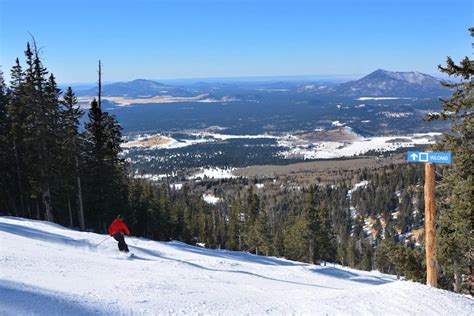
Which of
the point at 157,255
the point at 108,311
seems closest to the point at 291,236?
the point at 157,255

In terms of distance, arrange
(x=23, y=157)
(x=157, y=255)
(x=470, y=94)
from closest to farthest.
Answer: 1. (x=470, y=94)
2. (x=157, y=255)
3. (x=23, y=157)

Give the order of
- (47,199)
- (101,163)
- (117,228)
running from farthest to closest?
(101,163), (47,199), (117,228)

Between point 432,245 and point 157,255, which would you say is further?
point 157,255

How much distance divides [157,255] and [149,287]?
8.47 metres

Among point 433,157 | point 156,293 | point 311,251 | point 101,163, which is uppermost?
point 433,157

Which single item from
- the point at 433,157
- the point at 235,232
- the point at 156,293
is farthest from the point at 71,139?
the point at 235,232

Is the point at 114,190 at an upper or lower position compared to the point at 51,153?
lower

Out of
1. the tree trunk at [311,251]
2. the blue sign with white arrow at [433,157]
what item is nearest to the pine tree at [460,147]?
the blue sign with white arrow at [433,157]

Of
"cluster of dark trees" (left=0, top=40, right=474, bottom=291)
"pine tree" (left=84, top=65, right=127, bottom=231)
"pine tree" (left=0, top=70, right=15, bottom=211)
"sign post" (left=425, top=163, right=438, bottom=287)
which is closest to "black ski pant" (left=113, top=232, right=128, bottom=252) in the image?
"sign post" (left=425, top=163, right=438, bottom=287)

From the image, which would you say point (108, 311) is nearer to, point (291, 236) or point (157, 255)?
point (157, 255)

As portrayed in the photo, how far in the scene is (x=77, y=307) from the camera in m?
8.16

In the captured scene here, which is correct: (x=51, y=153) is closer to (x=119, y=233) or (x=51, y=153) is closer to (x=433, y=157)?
(x=119, y=233)

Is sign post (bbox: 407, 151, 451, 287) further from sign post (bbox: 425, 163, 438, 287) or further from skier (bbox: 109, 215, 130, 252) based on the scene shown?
skier (bbox: 109, 215, 130, 252)

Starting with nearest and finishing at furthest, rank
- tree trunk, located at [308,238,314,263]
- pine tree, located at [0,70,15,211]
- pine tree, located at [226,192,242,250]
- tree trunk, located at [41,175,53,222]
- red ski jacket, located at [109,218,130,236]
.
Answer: red ski jacket, located at [109,218,130,236]
tree trunk, located at [41,175,53,222]
pine tree, located at [0,70,15,211]
tree trunk, located at [308,238,314,263]
pine tree, located at [226,192,242,250]
